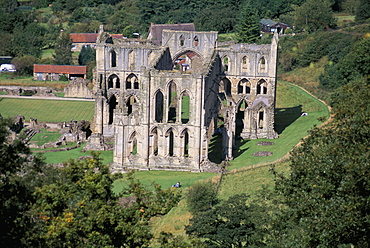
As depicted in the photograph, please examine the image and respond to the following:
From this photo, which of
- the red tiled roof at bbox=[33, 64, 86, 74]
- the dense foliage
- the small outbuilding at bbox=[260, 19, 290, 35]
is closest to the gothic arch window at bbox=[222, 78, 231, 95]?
the red tiled roof at bbox=[33, 64, 86, 74]

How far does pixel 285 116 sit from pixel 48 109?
102ft

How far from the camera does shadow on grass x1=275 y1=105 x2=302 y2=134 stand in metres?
92.4

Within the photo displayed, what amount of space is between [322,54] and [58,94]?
131 ft

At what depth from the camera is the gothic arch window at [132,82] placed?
95.2 m

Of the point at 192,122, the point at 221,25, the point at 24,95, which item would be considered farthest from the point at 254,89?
the point at 221,25

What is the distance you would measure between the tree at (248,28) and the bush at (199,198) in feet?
241

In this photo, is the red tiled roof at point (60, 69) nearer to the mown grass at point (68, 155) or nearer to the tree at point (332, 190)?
the mown grass at point (68, 155)

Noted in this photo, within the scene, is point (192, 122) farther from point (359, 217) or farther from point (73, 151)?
point (359, 217)

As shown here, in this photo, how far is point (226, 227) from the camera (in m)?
53.7

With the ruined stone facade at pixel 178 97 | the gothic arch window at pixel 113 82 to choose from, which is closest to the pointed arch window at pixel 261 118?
the ruined stone facade at pixel 178 97

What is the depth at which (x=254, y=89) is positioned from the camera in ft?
300

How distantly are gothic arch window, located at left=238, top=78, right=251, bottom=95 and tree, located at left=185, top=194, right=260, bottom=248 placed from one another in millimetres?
37922

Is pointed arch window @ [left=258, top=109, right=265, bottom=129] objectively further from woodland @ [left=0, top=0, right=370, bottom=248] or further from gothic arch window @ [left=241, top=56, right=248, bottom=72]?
woodland @ [left=0, top=0, right=370, bottom=248]

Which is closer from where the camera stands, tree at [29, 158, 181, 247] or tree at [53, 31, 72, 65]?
tree at [29, 158, 181, 247]
